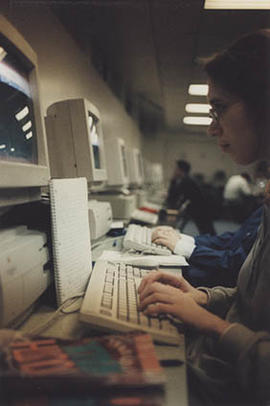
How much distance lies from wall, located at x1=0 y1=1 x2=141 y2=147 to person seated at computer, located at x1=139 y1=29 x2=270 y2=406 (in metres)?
0.68

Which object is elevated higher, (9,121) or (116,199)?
(9,121)

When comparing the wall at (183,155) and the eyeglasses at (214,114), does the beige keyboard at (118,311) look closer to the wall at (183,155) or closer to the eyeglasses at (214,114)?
the eyeglasses at (214,114)

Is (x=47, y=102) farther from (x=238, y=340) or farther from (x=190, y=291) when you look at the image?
(x=238, y=340)

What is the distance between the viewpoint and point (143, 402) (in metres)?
0.36

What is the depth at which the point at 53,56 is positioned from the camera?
1.80 metres

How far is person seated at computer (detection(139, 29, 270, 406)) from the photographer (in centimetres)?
53

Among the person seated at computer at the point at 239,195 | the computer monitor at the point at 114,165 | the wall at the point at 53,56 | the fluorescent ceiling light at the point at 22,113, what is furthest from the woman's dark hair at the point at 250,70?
the person seated at computer at the point at 239,195

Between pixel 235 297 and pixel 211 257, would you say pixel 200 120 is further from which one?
pixel 235 297

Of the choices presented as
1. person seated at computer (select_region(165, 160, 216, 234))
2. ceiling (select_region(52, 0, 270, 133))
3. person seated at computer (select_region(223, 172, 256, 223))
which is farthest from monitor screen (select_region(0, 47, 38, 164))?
person seated at computer (select_region(223, 172, 256, 223))

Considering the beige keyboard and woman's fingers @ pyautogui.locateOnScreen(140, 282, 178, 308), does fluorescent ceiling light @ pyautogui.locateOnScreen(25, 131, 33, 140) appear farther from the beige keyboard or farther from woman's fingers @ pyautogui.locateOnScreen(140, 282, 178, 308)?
woman's fingers @ pyautogui.locateOnScreen(140, 282, 178, 308)

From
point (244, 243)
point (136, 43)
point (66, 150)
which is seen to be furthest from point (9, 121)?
point (136, 43)

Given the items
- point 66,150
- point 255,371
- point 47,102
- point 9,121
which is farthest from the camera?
point 47,102

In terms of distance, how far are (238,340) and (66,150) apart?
1.03m

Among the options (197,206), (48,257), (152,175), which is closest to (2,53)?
(48,257)
